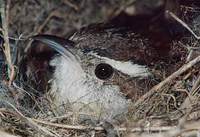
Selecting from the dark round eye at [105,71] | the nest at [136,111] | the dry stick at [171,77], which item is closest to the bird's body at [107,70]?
the dark round eye at [105,71]

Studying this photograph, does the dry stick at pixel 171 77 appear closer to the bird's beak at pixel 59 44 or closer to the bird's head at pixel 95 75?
the bird's head at pixel 95 75

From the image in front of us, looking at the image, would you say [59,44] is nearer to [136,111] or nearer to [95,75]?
[95,75]

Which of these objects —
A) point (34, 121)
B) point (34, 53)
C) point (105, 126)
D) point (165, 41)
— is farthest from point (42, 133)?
point (34, 53)

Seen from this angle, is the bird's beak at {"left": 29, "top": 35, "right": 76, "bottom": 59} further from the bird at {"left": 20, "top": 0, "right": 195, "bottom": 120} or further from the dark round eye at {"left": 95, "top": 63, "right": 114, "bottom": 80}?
the dark round eye at {"left": 95, "top": 63, "right": 114, "bottom": 80}

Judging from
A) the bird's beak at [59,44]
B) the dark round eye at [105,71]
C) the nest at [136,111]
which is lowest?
the nest at [136,111]

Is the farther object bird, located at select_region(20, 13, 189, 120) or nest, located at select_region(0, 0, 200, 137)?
bird, located at select_region(20, 13, 189, 120)

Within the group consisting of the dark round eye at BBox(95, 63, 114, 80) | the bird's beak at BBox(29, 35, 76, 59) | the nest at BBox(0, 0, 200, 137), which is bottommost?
the nest at BBox(0, 0, 200, 137)

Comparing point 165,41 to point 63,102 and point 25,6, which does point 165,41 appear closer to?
point 63,102

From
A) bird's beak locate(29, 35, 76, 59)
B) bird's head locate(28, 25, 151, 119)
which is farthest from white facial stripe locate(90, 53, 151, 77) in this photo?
bird's beak locate(29, 35, 76, 59)
